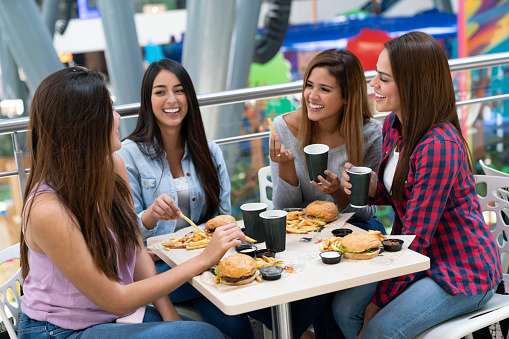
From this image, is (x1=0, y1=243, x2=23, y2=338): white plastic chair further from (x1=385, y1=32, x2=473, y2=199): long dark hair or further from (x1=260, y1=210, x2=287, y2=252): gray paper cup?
(x1=385, y1=32, x2=473, y2=199): long dark hair

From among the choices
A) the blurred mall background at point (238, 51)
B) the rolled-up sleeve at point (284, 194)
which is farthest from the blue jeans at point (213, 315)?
the blurred mall background at point (238, 51)

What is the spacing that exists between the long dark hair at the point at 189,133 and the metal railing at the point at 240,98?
0.35 metres

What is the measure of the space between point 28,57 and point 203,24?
1.42 metres

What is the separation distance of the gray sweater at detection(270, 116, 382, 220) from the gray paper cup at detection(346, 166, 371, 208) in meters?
0.43

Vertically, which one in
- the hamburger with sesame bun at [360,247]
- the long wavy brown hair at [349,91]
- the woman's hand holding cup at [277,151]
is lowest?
the hamburger with sesame bun at [360,247]

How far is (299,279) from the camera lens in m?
1.85

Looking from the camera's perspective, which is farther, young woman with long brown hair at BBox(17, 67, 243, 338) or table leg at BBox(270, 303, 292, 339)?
table leg at BBox(270, 303, 292, 339)

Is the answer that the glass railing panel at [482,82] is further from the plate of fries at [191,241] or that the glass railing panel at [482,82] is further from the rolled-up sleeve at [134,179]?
the plate of fries at [191,241]

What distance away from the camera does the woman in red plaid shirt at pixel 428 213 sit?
2123 millimetres

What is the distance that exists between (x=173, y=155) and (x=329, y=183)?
2.15 ft

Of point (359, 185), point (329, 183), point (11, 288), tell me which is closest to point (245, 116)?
point (329, 183)

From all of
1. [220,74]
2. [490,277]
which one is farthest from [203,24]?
[490,277]

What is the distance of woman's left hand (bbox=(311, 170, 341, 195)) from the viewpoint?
252 centimetres

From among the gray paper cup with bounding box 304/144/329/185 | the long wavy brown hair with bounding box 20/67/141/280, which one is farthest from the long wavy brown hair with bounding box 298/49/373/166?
the long wavy brown hair with bounding box 20/67/141/280
